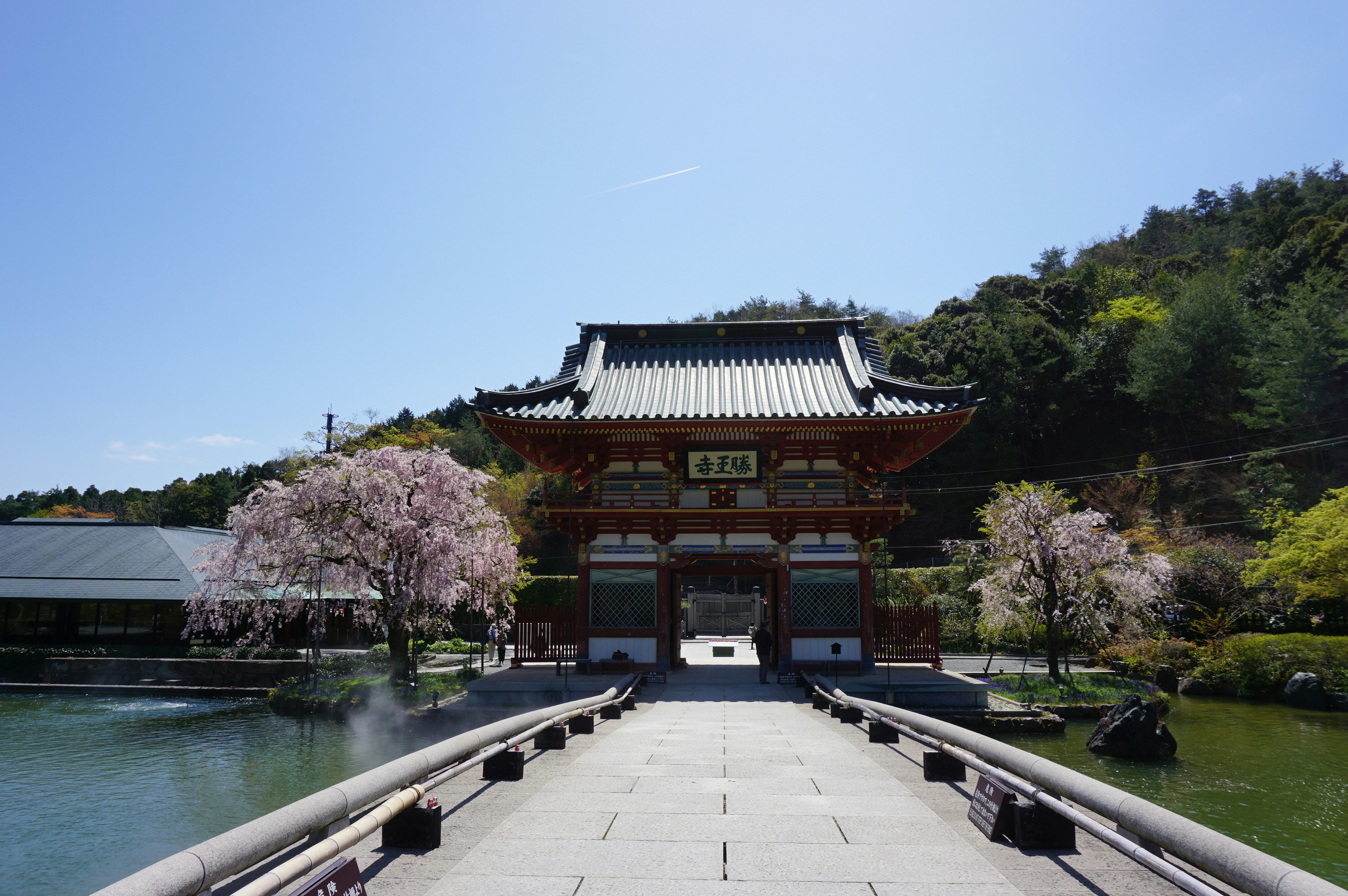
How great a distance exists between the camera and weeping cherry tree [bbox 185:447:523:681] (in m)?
20.6

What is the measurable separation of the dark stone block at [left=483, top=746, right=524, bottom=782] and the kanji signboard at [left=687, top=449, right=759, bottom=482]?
A: 549 inches

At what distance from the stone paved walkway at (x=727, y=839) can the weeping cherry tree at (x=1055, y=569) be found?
1280 cm

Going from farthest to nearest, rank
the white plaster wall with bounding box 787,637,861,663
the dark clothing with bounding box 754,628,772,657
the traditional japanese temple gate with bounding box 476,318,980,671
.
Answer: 1. the dark clothing with bounding box 754,628,772,657
2. the white plaster wall with bounding box 787,637,861,663
3. the traditional japanese temple gate with bounding box 476,318,980,671

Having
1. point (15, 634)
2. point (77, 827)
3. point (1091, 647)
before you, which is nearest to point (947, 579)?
point (1091, 647)

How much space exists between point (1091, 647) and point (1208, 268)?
46334 millimetres

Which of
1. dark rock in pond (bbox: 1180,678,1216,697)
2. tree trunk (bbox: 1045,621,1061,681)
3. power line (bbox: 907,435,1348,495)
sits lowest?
dark rock in pond (bbox: 1180,678,1216,697)

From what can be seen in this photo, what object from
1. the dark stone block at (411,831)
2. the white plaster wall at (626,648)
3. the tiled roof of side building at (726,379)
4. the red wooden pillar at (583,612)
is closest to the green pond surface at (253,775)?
the red wooden pillar at (583,612)

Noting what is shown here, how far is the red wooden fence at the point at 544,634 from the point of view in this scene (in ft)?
74.3

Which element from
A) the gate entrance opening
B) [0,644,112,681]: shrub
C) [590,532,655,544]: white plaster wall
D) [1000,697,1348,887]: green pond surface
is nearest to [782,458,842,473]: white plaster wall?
[590,532,655,544]: white plaster wall

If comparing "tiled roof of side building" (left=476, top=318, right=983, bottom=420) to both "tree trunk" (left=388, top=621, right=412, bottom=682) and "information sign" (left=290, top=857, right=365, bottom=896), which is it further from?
"information sign" (left=290, top=857, right=365, bottom=896)

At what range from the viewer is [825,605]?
21391 mm

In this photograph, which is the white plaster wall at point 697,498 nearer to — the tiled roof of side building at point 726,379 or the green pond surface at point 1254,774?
the tiled roof of side building at point 726,379

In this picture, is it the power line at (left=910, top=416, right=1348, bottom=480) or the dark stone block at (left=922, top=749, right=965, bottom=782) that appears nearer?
the dark stone block at (left=922, top=749, right=965, bottom=782)

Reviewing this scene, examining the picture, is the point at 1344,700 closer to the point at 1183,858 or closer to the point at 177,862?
the point at 1183,858
